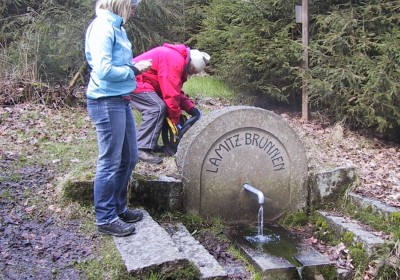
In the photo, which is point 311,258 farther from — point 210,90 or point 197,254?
point 210,90

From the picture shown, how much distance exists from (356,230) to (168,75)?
8.87ft

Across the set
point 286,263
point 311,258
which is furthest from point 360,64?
point 286,263

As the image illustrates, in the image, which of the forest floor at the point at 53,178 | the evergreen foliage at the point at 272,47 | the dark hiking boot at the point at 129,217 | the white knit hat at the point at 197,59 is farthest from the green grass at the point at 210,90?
the dark hiking boot at the point at 129,217

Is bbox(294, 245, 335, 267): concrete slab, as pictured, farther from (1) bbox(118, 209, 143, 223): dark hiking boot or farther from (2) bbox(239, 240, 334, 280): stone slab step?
(1) bbox(118, 209, 143, 223): dark hiking boot

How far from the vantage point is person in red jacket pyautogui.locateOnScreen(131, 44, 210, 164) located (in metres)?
5.80

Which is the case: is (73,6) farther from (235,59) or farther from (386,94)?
(386,94)

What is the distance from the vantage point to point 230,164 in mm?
5270

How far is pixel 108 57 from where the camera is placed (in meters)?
3.57

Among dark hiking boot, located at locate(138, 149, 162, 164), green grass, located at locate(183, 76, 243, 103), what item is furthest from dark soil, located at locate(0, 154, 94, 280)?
green grass, located at locate(183, 76, 243, 103)

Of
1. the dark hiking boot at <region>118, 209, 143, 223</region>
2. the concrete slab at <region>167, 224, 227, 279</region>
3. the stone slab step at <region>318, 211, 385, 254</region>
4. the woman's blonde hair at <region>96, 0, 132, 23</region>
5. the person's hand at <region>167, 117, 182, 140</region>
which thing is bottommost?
the stone slab step at <region>318, 211, 385, 254</region>

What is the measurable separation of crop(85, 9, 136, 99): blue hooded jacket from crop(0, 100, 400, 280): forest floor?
1.20 metres

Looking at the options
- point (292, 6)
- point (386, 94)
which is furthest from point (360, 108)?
point (292, 6)

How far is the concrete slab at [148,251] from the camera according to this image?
11.0 ft

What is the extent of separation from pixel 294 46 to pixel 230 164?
407cm
